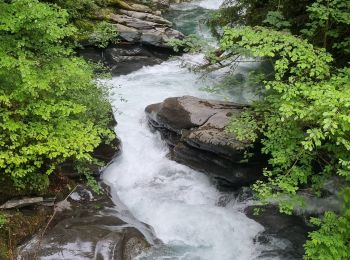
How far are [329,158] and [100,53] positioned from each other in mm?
10518

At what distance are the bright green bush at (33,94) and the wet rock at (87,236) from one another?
1.10 meters

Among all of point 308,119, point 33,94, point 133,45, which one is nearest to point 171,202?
point 308,119

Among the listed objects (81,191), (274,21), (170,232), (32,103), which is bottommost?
(170,232)

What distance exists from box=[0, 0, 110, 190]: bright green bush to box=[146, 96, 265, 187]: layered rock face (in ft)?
10.3

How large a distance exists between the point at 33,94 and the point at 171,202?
14.0 feet

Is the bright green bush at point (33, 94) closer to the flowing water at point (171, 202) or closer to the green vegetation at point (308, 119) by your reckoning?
the flowing water at point (171, 202)

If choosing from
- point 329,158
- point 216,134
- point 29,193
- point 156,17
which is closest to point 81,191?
point 29,193

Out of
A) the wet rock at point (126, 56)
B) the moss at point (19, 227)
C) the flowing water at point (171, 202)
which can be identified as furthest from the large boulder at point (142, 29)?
the moss at point (19, 227)

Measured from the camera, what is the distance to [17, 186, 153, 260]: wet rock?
21.1 feet

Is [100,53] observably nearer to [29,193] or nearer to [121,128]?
[121,128]

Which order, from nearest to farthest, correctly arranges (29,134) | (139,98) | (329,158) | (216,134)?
(29,134)
(329,158)
(216,134)
(139,98)

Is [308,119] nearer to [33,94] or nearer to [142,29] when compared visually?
[33,94]

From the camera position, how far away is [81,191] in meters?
8.09

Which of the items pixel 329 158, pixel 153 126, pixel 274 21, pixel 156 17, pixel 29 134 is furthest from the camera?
pixel 156 17
